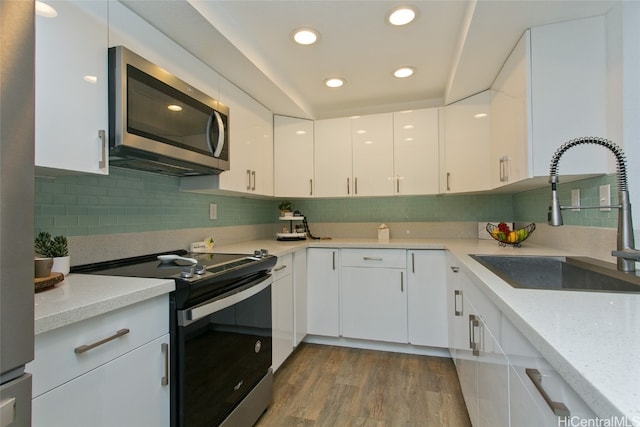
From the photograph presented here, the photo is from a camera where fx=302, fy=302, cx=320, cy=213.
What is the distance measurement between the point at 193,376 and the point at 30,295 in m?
0.80

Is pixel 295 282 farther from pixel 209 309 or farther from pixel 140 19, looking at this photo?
pixel 140 19

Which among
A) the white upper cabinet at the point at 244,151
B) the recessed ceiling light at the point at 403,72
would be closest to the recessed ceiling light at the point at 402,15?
the recessed ceiling light at the point at 403,72

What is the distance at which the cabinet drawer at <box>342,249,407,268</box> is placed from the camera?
7.97ft

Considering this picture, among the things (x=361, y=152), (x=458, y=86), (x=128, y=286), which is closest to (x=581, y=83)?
(x=458, y=86)

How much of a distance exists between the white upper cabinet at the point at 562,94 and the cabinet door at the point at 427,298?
956 millimetres

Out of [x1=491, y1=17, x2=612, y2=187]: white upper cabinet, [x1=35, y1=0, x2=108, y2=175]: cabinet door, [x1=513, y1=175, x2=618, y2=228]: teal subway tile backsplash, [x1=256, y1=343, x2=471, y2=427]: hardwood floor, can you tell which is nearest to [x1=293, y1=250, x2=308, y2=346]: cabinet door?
[x1=256, y1=343, x2=471, y2=427]: hardwood floor

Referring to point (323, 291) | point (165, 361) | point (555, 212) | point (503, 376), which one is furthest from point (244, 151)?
point (503, 376)

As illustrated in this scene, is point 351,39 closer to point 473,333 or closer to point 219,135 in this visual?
point 219,135

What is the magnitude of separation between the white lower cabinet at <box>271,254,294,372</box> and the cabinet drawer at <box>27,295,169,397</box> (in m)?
0.98

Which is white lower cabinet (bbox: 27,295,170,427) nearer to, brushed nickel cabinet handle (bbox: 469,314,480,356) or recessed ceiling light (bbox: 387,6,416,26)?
brushed nickel cabinet handle (bbox: 469,314,480,356)

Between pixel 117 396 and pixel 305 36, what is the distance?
1.93m

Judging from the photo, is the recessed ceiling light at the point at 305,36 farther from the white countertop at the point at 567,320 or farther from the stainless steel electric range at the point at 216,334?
the white countertop at the point at 567,320

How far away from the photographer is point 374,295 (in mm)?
2479

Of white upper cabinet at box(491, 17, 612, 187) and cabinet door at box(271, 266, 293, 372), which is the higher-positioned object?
white upper cabinet at box(491, 17, 612, 187)
